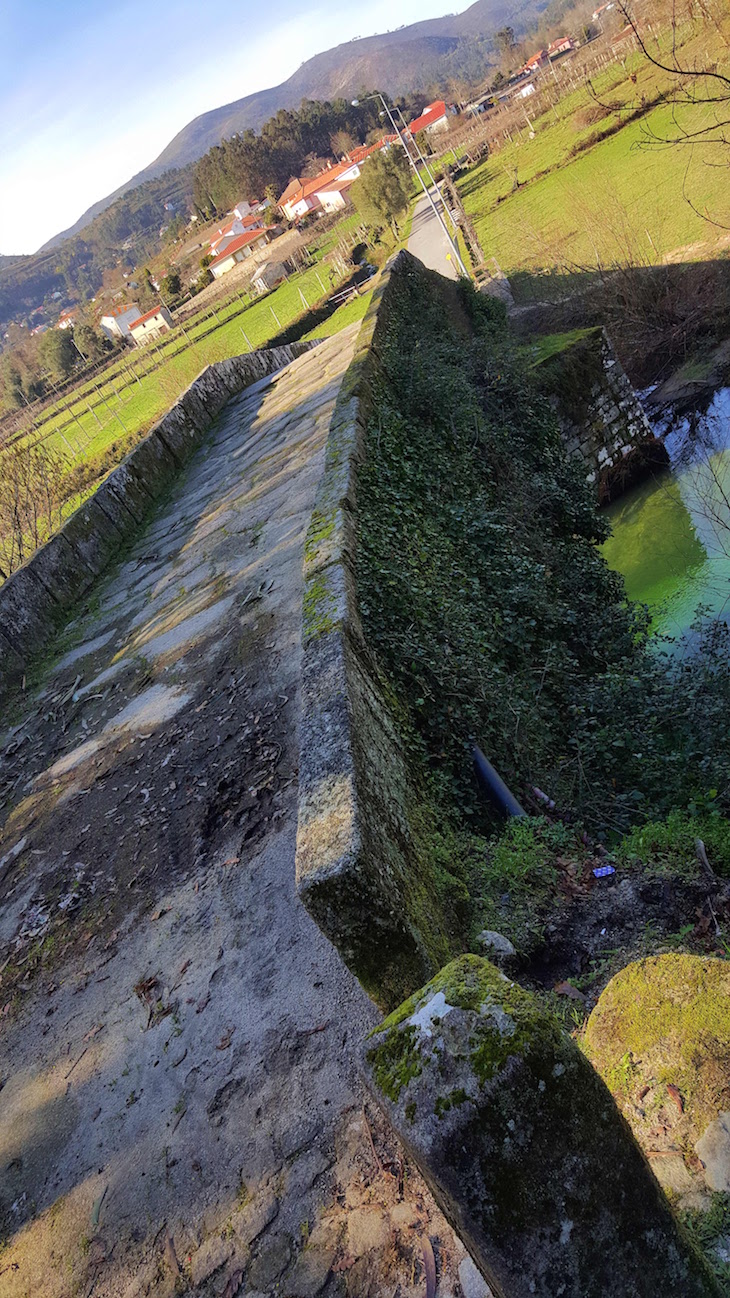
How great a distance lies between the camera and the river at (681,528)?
1045cm

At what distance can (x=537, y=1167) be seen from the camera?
1.35 m

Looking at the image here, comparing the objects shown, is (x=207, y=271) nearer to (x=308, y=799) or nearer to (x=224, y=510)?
(x=224, y=510)

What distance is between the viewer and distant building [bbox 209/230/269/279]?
76.8 m

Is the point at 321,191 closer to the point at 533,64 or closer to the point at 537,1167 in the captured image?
the point at 533,64

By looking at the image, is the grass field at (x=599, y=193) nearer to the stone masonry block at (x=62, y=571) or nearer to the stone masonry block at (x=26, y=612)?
the stone masonry block at (x=62, y=571)

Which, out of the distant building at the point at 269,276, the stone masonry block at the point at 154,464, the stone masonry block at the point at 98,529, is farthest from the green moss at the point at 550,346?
the distant building at the point at 269,276

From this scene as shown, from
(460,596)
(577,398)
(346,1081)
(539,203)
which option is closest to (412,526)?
(460,596)

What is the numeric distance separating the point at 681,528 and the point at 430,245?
28.7m

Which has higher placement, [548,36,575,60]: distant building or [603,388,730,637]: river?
[548,36,575,60]: distant building

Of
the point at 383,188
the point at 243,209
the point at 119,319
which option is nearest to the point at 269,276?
the point at 383,188

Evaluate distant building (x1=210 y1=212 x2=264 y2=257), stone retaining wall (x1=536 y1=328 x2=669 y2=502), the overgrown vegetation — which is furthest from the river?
distant building (x1=210 y1=212 x2=264 y2=257)

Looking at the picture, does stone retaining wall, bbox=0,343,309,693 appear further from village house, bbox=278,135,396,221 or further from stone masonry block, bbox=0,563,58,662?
village house, bbox=278,135,396,221

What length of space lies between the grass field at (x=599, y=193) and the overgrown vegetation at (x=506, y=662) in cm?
354

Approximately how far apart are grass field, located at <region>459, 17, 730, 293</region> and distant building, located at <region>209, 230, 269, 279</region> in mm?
31169
